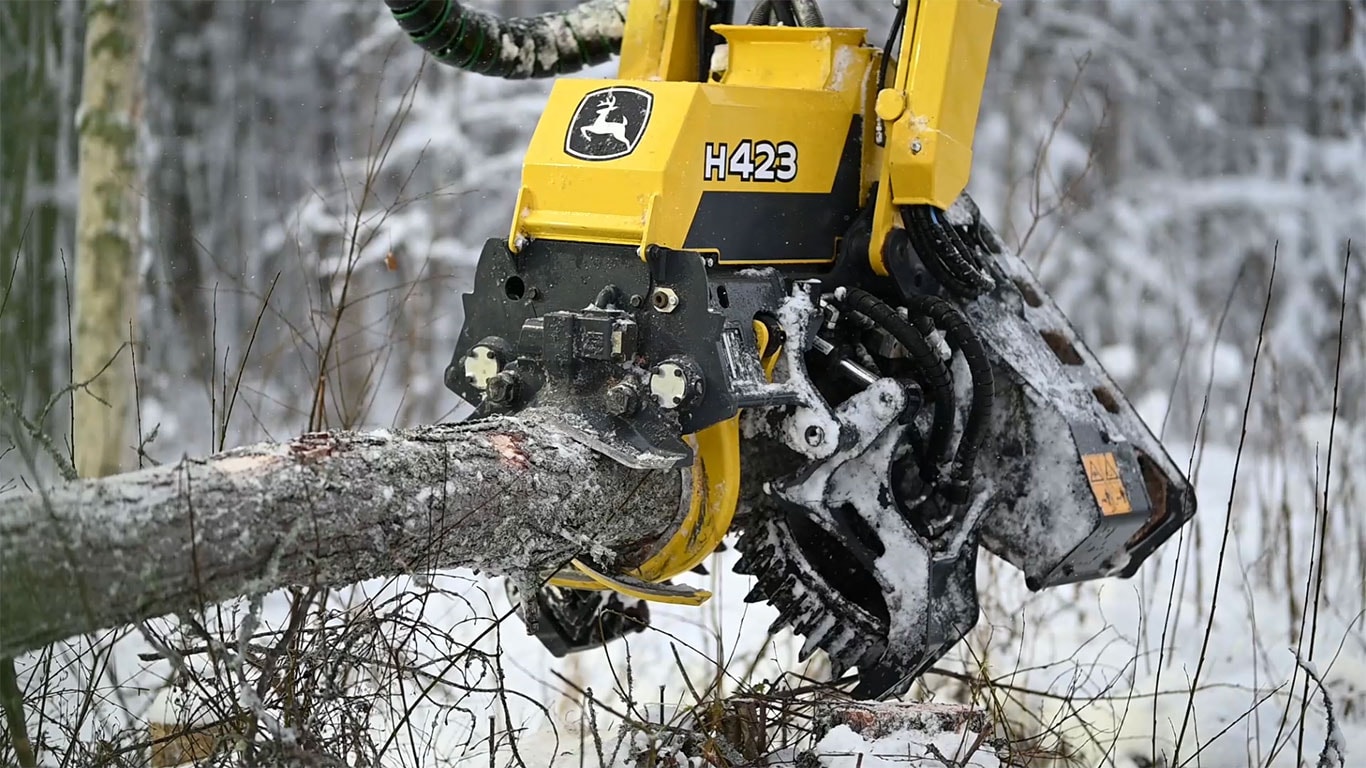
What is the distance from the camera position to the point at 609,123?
3.82 meters

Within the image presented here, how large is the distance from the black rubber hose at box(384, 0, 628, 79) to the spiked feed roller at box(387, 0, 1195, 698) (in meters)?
0.02

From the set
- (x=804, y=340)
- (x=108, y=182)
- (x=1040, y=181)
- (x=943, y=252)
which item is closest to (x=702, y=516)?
(x=804, y=340)

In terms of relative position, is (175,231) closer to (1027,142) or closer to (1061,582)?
(1027,142)

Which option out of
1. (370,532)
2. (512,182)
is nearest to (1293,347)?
(512,182)

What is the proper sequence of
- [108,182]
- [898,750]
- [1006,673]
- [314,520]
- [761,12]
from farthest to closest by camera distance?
[108,182]
[1006,673]
[761,12]
[898,750]
[314,520]

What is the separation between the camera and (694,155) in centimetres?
378

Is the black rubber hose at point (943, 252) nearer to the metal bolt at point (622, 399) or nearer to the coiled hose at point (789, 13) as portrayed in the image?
the coiled hose at point (789, 13)

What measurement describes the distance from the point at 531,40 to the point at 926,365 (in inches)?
68.7

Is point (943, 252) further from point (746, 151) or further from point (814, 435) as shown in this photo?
point (814, 435)

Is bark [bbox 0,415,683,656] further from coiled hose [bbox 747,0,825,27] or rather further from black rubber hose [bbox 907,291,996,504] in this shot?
coiled hose [bbox 747,0,825,27]

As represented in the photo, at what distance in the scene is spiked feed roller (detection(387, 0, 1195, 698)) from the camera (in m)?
3.67

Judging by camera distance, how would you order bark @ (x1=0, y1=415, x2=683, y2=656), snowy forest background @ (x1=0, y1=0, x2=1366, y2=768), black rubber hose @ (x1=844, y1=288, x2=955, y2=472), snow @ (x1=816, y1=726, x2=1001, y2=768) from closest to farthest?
1. bark @ (x1=0, y1=415, x2=683, y2=656)
2. snow @ (x1=816, y1=726, x2=1001, y2=768)
3. black rubber hose @ (x1=844, y1=288, x2=955, y2=472)
4. snowy forest background @ (x1=0, y1=0, x2=1366, y2=768)

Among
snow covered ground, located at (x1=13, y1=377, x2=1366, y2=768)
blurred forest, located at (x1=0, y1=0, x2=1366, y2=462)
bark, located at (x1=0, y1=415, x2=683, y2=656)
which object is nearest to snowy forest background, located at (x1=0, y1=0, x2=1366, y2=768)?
blurred forest, located at (x1=0, y1=0, x2=1366, y2=462)

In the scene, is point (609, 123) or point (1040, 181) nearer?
point (609, 123)
